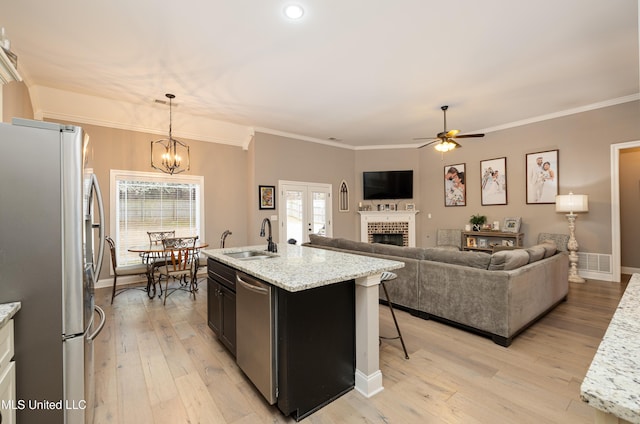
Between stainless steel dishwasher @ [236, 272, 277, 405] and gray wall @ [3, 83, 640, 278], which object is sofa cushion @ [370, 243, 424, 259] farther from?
gray wall @ [3, 83, 640, 278]

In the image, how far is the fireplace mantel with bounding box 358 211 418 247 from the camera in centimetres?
728

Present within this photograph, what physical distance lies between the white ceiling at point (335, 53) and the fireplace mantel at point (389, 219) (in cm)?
296

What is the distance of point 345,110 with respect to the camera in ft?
16.4

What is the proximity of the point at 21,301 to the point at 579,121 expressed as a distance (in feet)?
24.2

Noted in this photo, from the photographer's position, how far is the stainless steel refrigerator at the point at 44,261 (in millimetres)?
1250

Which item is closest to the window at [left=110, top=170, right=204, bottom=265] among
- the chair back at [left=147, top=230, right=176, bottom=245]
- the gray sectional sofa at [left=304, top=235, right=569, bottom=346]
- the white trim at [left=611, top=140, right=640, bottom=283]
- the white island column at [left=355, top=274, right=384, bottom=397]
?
the chair back at [left=147, top=230, right=176, bottom=245]

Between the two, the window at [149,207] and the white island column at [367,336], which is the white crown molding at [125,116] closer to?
the window at [149,207]

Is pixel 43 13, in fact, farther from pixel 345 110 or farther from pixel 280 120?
pixel 345 110

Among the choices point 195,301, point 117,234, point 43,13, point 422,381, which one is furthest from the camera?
point 117,234

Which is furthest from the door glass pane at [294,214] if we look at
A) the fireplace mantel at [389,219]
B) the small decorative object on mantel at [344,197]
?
the fireplace mantel at [389,219]

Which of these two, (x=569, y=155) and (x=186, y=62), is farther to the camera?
(x=569, y=155)

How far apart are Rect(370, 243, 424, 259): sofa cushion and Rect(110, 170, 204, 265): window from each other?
3.84 meters

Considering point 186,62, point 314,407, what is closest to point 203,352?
point 314,407

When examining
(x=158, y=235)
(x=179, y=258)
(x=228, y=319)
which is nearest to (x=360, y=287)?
(x=228, y=319)
